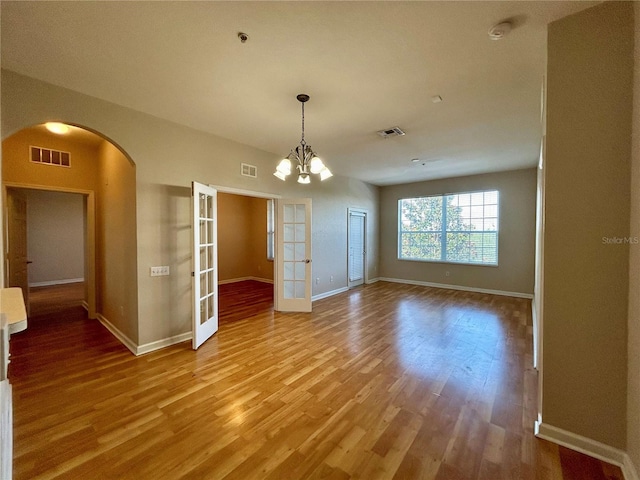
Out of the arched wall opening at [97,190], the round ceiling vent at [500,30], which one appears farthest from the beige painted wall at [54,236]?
the round ceiling vent at [500,30]

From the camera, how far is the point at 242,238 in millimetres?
8141

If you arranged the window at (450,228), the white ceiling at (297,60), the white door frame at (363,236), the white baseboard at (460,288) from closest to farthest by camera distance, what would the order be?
the white ceiling at (297,60) → the white baseboard at (460,288) → the window at (450,228) → the white door frame at (363,236)

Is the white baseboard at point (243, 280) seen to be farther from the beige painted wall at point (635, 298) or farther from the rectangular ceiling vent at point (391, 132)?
the beige painted wall at point (635, 298)

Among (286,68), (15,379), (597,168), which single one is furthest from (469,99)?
(15,379)

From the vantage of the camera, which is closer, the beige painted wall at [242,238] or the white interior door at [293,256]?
the white interior door at [293,256]

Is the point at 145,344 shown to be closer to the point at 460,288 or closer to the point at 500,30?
the point at 500,30

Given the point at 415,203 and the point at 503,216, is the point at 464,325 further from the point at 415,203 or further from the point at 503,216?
the point at 415,203

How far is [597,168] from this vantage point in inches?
68.1

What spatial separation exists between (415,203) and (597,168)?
5.76 m

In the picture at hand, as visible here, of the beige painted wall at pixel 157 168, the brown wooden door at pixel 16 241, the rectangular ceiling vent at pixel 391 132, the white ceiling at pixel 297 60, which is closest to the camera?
the white ceiling at pixel 297 60

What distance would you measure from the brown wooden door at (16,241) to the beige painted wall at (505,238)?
797 cm

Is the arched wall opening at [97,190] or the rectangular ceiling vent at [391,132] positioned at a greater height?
the rectangular ceiling vent at [391,132]

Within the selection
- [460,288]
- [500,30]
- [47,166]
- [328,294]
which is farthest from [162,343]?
[460,288]

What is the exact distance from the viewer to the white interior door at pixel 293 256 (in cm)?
483
